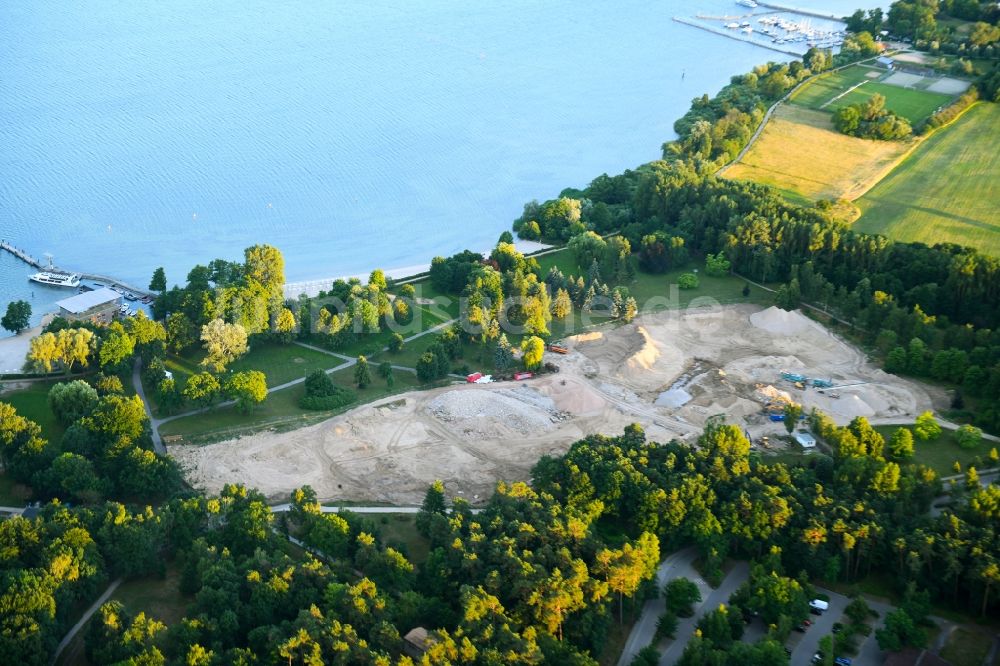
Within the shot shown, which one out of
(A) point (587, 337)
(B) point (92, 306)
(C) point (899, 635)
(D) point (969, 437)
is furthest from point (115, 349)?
(D) point (969, 437)

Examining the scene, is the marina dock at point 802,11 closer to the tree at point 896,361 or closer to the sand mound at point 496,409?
the tree at point 896,361

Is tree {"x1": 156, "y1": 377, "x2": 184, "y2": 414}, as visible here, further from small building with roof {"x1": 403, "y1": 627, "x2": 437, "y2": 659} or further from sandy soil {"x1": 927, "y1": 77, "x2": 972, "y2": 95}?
sandy soil {"x1": 927, "y1": 77, "x2": 972, "y2": 95}

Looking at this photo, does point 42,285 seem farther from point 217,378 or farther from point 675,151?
point 675,151

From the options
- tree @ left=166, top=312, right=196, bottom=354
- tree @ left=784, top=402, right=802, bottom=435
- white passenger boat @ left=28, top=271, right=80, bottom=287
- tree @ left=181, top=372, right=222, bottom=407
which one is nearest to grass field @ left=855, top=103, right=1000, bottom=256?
tree @ left=784, top=402, right=802, bottom=435

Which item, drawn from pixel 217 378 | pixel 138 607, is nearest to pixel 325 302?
pixel 217 378

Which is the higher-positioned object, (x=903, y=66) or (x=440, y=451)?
(x=903, y=66)

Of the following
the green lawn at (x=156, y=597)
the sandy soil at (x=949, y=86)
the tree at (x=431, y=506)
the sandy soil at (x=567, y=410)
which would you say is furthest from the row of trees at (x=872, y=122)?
the green lawn at (x=156, y=597)
